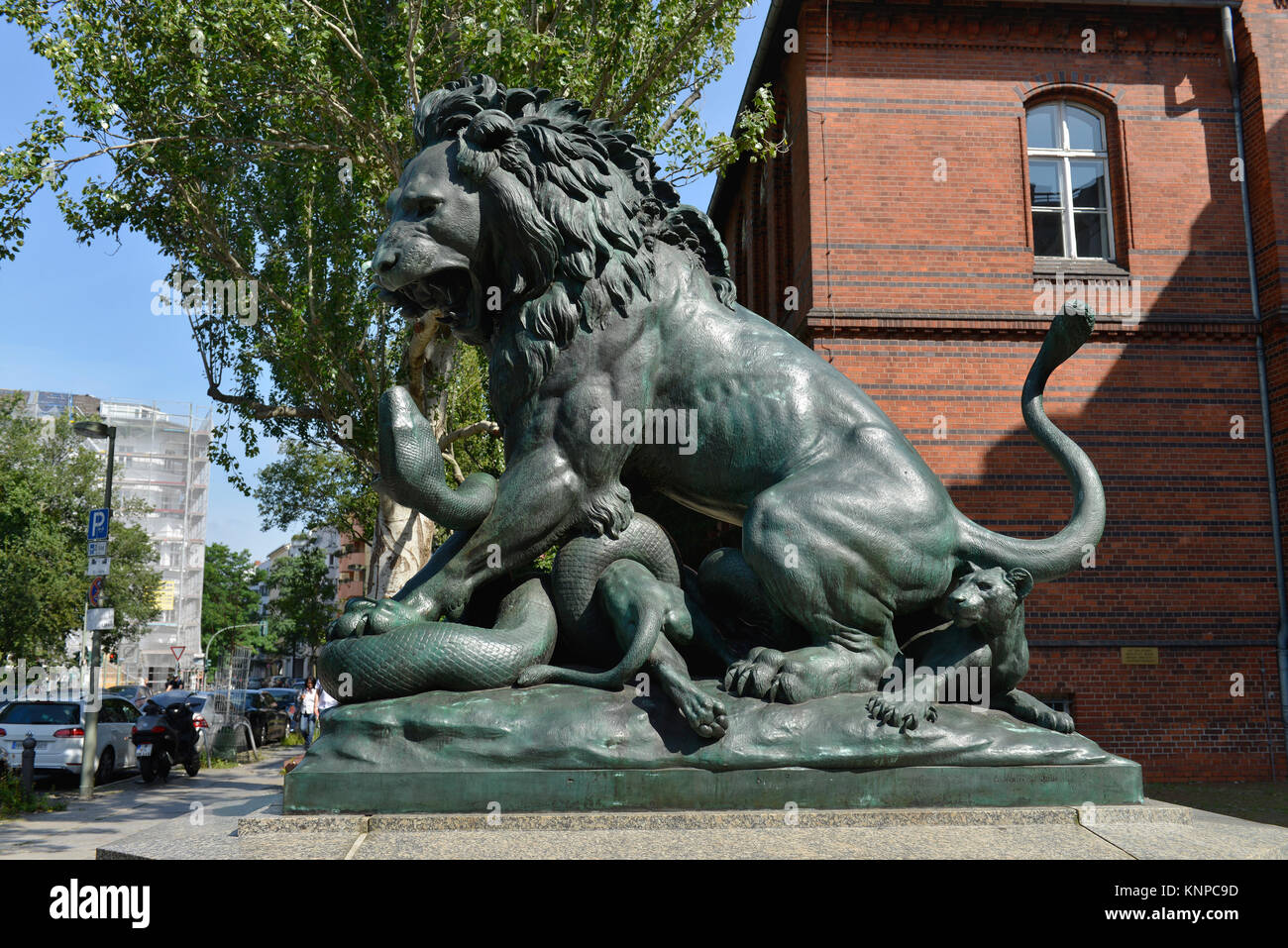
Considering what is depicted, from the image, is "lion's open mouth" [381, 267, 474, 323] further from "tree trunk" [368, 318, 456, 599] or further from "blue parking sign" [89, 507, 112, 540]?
"blue parking sign" [89, 507, 112, 540]

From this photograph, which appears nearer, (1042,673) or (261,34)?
(261,34)

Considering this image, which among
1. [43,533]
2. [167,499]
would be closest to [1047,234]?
[43,533]

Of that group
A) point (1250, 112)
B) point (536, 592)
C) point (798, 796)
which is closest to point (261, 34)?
point (536, 592)

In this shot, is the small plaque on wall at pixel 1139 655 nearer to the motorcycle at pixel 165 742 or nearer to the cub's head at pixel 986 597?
the cub's head at pixel 986 597

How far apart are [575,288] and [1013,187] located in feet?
44.9

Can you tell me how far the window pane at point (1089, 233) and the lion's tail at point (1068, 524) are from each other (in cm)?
1375

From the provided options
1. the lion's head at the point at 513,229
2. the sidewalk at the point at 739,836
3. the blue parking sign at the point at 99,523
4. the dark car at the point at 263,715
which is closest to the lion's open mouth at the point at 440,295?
the lion's head at the point at 513,229

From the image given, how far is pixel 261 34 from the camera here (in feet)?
38.2

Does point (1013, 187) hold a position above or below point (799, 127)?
below

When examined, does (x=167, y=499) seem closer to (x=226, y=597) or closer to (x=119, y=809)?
(x=226, y=597)

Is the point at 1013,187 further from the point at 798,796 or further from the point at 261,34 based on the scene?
the point at 798,796

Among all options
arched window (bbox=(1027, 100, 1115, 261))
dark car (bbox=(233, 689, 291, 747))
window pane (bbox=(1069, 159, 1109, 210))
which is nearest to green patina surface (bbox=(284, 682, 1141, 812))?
arched window (bbox=(1027, 100, 1115, 261))

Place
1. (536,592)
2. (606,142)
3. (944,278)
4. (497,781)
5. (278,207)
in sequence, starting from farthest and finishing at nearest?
(278,207), (944,278), (606,142), (536,592), (497,781)

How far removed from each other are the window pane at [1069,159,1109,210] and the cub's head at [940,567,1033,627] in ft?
47.7
